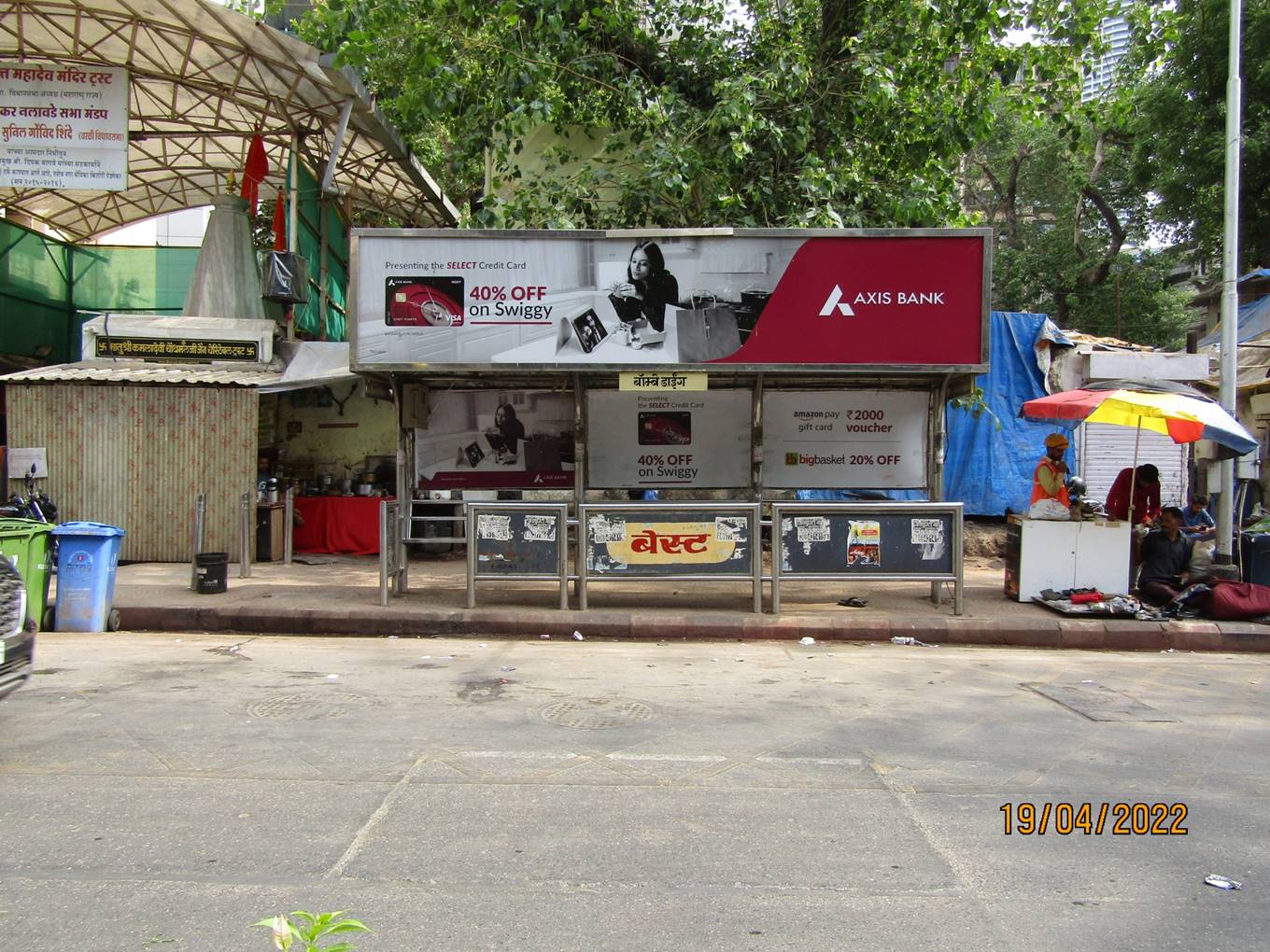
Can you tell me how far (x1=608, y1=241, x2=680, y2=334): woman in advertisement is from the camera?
31.2ft

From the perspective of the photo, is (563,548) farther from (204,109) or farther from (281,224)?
(204,109)

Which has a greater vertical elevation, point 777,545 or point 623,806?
point 777,545

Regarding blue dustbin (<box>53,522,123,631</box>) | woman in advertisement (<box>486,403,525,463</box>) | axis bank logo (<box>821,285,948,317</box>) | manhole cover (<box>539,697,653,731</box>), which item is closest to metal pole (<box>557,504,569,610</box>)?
woman in advertisement (<box>486,403,525,463</box>)

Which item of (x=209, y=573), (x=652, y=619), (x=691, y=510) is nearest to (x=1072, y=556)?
(x=691, y=510)

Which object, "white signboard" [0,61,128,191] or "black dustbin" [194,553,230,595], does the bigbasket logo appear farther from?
"white signboard" [0,61,128,191]

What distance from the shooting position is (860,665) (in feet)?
25.7

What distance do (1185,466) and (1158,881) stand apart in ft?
43.9

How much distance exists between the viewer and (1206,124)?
1738cm

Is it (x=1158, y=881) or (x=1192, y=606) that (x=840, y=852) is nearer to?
(x=1158, y=881)

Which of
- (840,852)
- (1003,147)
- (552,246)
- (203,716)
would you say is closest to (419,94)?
(552,246)

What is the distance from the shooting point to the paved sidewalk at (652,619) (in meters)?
9.04

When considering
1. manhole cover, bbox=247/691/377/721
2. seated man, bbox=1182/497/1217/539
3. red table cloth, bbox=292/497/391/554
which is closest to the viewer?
manhole cover, bbox=247/691/377/721

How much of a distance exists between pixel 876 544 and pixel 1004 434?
6.39 metres

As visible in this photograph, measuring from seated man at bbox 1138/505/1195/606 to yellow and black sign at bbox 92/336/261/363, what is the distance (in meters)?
12.8
